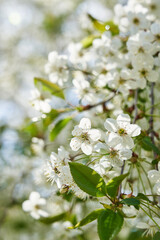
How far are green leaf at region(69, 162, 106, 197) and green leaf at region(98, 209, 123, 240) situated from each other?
0.06 m

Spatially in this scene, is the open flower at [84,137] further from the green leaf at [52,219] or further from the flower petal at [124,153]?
the green leaf at [52,219]

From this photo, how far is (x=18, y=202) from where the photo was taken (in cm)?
223

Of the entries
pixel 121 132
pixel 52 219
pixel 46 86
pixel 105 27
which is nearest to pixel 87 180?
pixel 121 132

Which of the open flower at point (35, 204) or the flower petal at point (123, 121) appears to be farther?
the open flower at point (35, 204)

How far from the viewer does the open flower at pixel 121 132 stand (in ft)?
2.71

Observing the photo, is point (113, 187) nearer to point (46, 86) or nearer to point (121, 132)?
point (121, 132)

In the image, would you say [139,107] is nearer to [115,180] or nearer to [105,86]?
[105,86]

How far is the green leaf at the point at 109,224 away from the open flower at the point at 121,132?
0.61 feet

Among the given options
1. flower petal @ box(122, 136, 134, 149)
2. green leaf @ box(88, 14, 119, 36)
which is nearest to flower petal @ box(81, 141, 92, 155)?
flower petal @ box(122, 136, 134, 149)

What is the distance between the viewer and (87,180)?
0.77 meters

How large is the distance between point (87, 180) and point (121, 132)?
6.7 inches

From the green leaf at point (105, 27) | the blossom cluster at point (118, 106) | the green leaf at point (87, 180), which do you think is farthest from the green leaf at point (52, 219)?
the green leaf at point (105, 27)

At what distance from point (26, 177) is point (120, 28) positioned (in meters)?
1.54

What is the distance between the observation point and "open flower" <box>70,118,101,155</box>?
2.89ft
